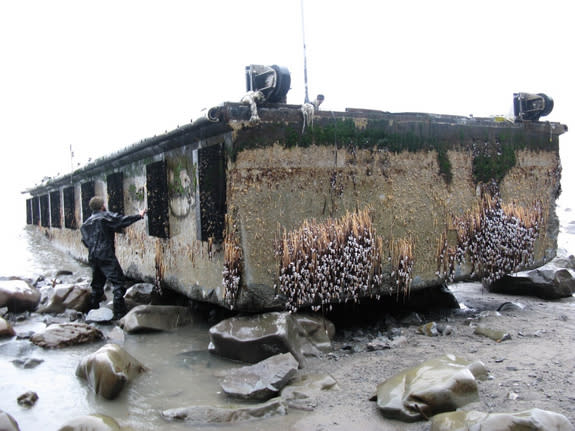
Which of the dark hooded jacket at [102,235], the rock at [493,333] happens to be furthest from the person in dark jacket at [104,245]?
the rock at [493,333]

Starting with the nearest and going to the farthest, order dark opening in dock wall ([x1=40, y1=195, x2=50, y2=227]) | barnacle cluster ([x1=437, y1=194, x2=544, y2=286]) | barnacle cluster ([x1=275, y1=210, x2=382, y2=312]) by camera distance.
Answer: barnacle cluster ([x1=275, y1=210, x2=382, y2=312]), barnacle cluster ([x1=437, y1=194, x2=544, y2=286]), dark opening in dock wall ([x1=40, y1=195, x2=50, y2=227])

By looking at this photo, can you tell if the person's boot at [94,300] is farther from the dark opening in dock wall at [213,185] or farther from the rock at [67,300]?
the dark opening in dock wall at [213,185]

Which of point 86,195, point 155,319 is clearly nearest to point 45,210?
point 86,195

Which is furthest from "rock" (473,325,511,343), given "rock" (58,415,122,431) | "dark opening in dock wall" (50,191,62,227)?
"dark opening in dock wall" (50,191,62,227)

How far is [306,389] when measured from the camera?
13.1ft

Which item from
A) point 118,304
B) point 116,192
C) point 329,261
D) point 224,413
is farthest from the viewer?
point 116,192

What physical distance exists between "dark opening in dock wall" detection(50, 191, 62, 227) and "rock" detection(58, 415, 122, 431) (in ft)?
39.2

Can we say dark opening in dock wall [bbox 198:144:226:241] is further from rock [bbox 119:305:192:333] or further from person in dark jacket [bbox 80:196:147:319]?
person in dark jacket [bbox 80:196:147:319]

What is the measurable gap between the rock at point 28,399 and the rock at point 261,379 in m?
1.41

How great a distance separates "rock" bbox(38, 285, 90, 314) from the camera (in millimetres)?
7078

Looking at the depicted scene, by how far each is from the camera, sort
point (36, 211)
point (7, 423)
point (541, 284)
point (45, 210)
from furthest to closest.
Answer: point (36, 211) < point (45, 210) < point (541, 284) < point (7, 423)

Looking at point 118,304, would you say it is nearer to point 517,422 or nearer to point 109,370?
point 109,370

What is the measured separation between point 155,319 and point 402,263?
2.85 metres

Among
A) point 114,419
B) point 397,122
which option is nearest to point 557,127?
point 397,122
